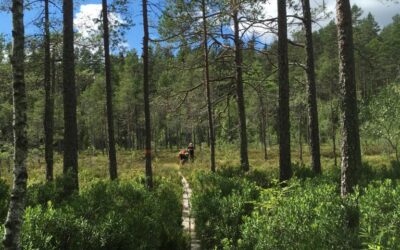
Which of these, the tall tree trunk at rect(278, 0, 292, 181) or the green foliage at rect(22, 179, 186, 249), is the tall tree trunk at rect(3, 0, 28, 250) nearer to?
the green foliage at rect(22, 179, 186, 249)

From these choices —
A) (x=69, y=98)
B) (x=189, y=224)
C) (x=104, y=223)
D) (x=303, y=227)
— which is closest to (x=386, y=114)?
(x=189, y=224)

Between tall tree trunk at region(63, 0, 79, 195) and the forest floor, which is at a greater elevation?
tall tree trunk at region(63, 0, 79, 195)

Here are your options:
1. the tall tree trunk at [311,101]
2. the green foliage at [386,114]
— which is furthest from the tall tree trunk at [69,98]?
the green foliage at [386,114]

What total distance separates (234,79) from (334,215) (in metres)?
14.2

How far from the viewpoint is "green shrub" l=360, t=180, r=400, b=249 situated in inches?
180

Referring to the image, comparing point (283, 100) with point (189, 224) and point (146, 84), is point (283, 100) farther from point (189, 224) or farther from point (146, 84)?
point (146, 84)

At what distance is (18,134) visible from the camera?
5.07 metres

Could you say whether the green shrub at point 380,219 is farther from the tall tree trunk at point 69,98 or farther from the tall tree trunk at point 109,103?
the tall tree trunk at point 109,103

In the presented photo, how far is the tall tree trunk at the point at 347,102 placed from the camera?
8.36m

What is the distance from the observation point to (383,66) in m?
66.4

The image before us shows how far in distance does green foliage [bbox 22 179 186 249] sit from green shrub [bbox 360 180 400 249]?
3.50 m

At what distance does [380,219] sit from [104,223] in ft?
13.1

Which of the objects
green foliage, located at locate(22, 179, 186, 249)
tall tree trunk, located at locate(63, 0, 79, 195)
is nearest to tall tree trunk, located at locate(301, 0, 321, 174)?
green foliage, located at locate(22, 179, 186, 249)

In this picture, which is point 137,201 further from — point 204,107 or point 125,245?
point 204,107
